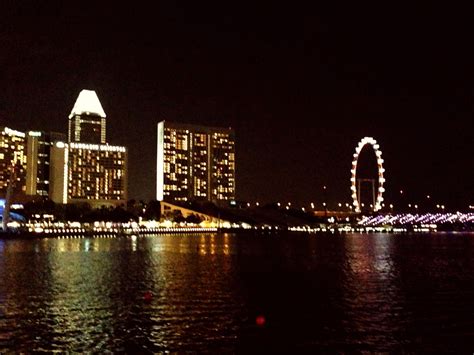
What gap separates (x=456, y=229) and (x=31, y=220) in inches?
4630

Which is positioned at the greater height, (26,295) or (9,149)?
(9,149)

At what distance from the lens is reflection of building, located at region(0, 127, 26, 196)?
188 metres

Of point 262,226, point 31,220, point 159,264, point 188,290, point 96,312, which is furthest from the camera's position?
point 262,226

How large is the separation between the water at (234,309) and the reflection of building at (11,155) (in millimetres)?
155404

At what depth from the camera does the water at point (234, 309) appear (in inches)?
723

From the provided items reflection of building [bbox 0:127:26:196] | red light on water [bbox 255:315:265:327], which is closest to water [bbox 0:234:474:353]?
red light on water [bbox 255:315:265:327]

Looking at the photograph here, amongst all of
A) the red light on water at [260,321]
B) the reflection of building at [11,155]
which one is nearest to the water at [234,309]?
the red light on water at [260,321]

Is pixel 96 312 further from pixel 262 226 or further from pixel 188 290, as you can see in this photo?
pixel 262 226

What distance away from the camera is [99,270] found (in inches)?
1528

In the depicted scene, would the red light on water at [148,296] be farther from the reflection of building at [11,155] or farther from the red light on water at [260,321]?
the reflection of building at [11,155]

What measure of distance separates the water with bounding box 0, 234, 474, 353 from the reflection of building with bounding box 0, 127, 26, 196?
15540 cm

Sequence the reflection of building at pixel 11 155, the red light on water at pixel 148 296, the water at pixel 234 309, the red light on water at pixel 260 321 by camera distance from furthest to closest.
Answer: the reflection of building at pixel 11 155 < the red light on water at pixel 148 296 < the red light on water at pixel 260 321 < the water at pixel 234 309

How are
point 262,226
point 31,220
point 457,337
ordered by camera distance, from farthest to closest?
point 262,226 → point 31,220 → point 457,337

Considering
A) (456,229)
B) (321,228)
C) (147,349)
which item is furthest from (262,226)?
(147,349)
